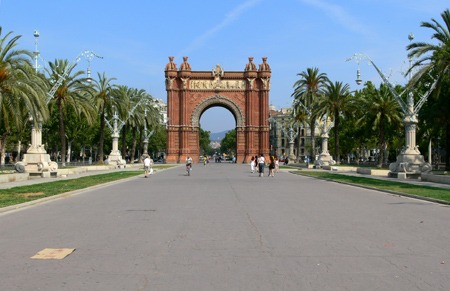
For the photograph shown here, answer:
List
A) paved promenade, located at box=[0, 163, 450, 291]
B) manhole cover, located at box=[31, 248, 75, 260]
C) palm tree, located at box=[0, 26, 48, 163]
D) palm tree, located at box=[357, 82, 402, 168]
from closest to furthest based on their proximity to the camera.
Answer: paved promenade, located at box=[0, 163, 450, 291], manhole cover, located at box=[31, 248, 75, 260], palm tree, located at box=[0, 26, 48, 163], palm tree, located at box=[357, 82, 402, 168]

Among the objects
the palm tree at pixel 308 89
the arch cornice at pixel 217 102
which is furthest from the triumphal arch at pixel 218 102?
the palm tree at pixel 308 89

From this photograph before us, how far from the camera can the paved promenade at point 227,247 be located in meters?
6.40

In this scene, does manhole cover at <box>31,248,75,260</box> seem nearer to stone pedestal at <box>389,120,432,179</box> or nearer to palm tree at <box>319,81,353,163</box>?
stone pedestal at <box>389,120,432,179</box>

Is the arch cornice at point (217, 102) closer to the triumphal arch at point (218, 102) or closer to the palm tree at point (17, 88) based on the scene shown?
the triumphal arch at point (218, 102)

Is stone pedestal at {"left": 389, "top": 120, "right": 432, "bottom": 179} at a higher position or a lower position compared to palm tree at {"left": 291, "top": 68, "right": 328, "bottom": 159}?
lower

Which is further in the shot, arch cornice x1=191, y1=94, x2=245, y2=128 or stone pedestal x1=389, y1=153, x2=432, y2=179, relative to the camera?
arch cornice x1=191, y1=94, x2=245, y2=128

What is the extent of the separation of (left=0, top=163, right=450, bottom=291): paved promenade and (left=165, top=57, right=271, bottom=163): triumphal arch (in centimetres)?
7374

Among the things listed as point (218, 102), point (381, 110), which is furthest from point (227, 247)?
point (218, 102)

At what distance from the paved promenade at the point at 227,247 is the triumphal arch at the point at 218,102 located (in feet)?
242

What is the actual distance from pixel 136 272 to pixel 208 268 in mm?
955

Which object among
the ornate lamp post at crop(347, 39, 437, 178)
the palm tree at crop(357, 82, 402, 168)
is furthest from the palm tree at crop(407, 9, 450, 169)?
the palm tree at crop(357, 82, 402, 168)

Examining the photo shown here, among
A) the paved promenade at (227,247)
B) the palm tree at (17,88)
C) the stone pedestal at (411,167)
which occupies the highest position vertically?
the palm tree at (17,88)

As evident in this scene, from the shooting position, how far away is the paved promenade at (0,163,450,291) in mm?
6402

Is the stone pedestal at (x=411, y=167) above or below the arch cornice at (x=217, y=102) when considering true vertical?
below
